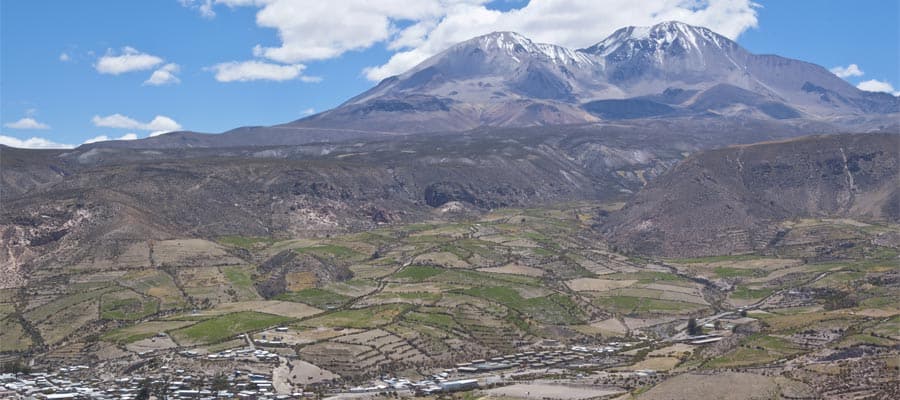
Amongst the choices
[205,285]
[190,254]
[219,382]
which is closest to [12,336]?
[205,285]

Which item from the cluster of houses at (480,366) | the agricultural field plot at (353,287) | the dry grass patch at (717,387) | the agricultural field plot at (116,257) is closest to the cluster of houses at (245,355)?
the cluster of houses at (480,366)

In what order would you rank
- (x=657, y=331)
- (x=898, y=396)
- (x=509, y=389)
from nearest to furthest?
(x=898, y=396), (x=509, y=389), (x=657, y=331)

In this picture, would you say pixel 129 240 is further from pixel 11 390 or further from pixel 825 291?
pixel 825 291

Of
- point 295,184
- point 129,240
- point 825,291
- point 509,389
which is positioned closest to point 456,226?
point 295,184

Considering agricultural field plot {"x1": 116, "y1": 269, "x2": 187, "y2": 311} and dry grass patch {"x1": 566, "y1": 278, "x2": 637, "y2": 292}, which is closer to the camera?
agricultural field plot {"x1": 116, "y1": 269, "x2": 187, "y2": 311}

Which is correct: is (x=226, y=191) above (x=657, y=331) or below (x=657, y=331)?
above

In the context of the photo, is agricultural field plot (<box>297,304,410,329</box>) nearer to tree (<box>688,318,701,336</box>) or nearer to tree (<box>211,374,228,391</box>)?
tree (<box>211,374,228,391</box>)

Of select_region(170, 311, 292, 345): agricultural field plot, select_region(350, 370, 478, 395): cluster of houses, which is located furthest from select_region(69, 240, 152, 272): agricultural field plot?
select_region(350, 370, 478, 395): cluster of houses

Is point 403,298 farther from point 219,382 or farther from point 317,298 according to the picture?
point 219,382
